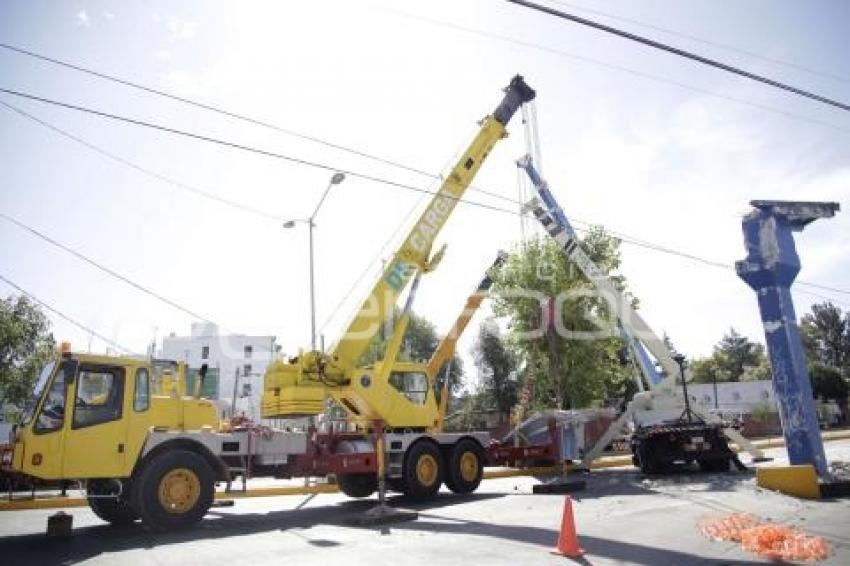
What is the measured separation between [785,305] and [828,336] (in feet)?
291

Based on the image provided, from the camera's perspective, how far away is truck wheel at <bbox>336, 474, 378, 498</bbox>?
14.9m

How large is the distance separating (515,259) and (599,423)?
11.9 m

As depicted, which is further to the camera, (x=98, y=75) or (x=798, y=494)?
(x=798, y=494)

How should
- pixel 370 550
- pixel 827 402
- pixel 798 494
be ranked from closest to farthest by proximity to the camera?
pixel 370 550 < pixel 798 494 < pixel 827 402

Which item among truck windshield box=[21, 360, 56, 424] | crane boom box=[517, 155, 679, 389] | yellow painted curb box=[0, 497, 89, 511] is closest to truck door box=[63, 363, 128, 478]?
truck windshield box=[21, 360, 56, 424]

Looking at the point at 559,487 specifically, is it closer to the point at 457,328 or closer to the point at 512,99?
the point at 457,328

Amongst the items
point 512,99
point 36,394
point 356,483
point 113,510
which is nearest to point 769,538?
point 356,483

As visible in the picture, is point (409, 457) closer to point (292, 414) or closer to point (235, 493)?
point (292, 414)

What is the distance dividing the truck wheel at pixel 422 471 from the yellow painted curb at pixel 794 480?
6944mm

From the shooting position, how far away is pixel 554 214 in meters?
23.4

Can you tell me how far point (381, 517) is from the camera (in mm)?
10492

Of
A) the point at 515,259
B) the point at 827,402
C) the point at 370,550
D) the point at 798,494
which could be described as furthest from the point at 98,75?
the point at 827,402

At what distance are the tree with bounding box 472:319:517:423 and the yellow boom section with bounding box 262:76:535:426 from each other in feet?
121

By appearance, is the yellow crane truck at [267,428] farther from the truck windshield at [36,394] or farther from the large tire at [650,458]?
the large tire at [650,458]
